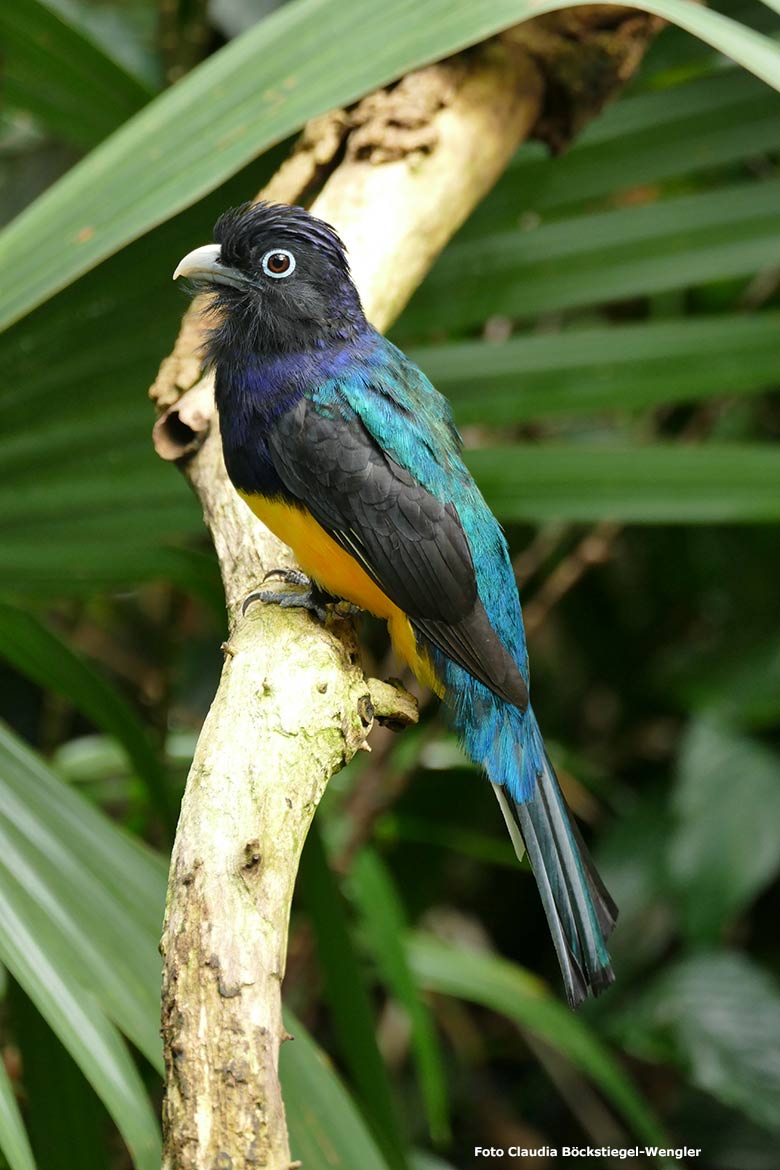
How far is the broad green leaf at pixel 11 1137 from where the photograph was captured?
1.31 meters

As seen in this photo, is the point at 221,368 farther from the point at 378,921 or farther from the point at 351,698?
the point at 378,921

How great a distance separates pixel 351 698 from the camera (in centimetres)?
178

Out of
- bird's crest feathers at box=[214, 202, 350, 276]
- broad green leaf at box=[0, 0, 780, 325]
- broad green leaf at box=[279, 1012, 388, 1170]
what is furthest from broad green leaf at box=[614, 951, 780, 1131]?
broad green leaf at box=[0, 0, 780, 325]

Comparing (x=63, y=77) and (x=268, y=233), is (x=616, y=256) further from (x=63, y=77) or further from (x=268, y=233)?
(x=63, y=77)

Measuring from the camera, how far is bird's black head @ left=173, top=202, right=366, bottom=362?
2410 millimetres

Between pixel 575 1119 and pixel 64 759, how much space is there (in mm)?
2641

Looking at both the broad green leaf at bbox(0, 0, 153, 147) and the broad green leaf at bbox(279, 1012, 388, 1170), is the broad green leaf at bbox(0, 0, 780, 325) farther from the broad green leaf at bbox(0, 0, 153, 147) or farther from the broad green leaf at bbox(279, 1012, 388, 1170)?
the broad green leaf at bbox(279, 1012, 388, 1170)

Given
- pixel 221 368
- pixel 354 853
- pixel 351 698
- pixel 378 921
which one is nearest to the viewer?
pixel 351 698

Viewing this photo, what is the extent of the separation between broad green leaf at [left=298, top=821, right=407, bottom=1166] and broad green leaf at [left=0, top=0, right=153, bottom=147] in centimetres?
176

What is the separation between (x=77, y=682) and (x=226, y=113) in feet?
3.41

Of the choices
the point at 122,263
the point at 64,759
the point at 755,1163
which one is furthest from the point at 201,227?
the point at 755,1163

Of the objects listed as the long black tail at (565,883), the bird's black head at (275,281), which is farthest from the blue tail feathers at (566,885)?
the bird's black head at (275,281)

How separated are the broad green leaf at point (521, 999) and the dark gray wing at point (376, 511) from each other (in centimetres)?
126

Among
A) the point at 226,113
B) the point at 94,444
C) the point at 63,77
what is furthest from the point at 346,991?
the point at 63,77
